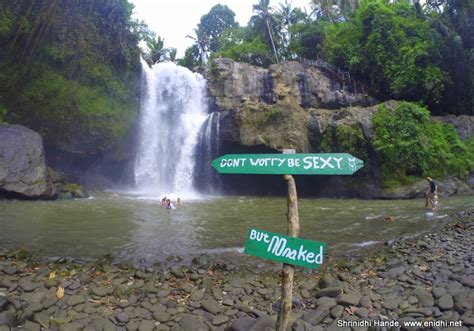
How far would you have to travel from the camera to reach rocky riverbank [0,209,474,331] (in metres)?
3.93

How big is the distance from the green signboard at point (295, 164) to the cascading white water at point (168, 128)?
17120 mm

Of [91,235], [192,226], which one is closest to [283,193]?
[192,226]

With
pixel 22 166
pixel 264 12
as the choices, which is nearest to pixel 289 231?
pixel 22 166

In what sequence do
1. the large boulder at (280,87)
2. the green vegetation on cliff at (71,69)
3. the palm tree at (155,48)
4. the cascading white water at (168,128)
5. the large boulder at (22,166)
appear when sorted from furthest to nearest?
the palm tree at (155,48), the large boulder at (280,87), the cascading white water at (168,128), the green vegetation on cliff at (71,69), the large boulder at (22,166)

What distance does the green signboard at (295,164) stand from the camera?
3127 millimetres

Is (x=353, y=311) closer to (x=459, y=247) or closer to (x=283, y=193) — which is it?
(x=459, y=247)

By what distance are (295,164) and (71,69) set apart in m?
19.1

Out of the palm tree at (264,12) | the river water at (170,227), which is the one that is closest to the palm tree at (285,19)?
the palm tree at (264,12)

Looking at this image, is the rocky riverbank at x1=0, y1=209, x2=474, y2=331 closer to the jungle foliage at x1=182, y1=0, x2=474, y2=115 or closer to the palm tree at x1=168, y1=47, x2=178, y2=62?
the jungle foliage at x1=182, y1=0, x2=474, y2=115

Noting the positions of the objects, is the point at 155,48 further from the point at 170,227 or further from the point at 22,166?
the point at 170,227

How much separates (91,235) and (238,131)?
1293 cm

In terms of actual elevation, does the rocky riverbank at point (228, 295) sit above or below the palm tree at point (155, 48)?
below

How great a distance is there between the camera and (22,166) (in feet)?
48.0

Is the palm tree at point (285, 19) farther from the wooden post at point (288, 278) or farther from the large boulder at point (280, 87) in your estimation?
the wooden post at point (288, 278)
